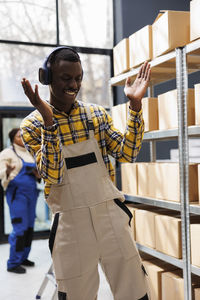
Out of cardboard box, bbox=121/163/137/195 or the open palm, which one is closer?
the open palm

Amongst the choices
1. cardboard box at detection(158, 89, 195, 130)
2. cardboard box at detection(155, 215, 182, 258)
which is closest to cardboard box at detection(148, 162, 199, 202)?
cardboard box at detection(155, 215, 182, 258)

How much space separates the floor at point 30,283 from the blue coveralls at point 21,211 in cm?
20

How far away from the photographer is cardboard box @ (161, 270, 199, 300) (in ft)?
8.31

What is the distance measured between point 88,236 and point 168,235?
1202 millimetres

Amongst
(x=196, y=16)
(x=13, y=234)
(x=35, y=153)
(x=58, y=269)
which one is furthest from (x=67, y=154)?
(x=13, y=234)

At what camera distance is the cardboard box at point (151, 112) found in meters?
2.81

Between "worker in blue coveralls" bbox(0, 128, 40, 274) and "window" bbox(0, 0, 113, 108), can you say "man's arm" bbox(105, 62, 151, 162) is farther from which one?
"window" bbox(0, 0, 113, 108)

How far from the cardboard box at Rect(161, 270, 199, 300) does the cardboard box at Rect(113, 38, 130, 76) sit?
173 cm

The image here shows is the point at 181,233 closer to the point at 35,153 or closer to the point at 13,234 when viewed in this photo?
the point at 35,153

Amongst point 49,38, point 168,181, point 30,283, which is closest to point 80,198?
point 168,181

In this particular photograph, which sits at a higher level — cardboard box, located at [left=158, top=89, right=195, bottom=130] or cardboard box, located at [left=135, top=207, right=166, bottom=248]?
cardboard box, located at [left=158, top=89, right=195, bottom=130]

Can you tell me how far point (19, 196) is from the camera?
4.36 m

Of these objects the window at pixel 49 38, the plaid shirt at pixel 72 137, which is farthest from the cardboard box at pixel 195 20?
the window at pixel 49 38

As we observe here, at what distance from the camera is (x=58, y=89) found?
156 cm
